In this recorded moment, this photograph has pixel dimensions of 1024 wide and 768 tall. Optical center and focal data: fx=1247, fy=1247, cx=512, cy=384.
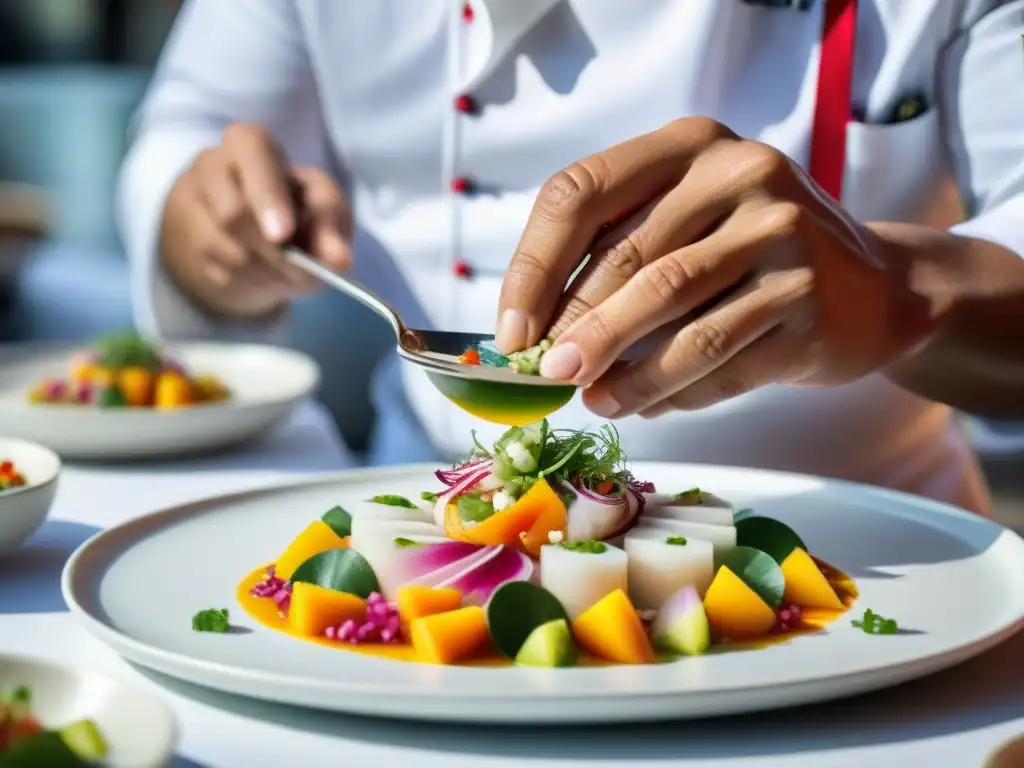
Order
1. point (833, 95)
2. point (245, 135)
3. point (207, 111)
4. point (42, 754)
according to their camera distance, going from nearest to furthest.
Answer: point (42, 754) → point (833, 95) → point (245, 135) → point (207, 111)

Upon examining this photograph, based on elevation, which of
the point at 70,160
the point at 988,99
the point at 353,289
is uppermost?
the point at 988,99

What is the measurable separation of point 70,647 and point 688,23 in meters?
1.45

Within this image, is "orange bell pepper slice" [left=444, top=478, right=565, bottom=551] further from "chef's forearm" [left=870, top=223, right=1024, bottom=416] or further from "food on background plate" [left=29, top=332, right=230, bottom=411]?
"food on background plate" [left=29, top=332, right=230, bottom=411]

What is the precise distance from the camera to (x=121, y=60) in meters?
7.49

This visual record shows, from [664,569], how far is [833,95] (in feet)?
3.78

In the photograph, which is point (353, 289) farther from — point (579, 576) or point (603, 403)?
point (579, 576)

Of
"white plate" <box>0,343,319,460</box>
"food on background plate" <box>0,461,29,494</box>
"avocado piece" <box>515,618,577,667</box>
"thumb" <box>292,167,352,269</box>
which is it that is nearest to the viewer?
"avocado piece" <box>515,618,577,667</box>

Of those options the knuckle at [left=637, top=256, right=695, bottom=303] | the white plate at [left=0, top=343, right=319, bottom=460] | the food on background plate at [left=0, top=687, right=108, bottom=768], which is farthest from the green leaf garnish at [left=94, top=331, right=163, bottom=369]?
the food on background plate at [left=0, top=687, right=108, bottom=768]

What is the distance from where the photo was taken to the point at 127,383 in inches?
87.9

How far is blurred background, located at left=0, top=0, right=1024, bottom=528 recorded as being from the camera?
228 inches

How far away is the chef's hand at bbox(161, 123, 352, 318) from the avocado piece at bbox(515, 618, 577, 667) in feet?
3.84

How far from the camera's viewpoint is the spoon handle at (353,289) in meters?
1.64

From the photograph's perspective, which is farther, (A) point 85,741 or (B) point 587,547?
(B) point 587,547

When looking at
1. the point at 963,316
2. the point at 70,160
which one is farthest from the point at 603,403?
the point at 70,160
